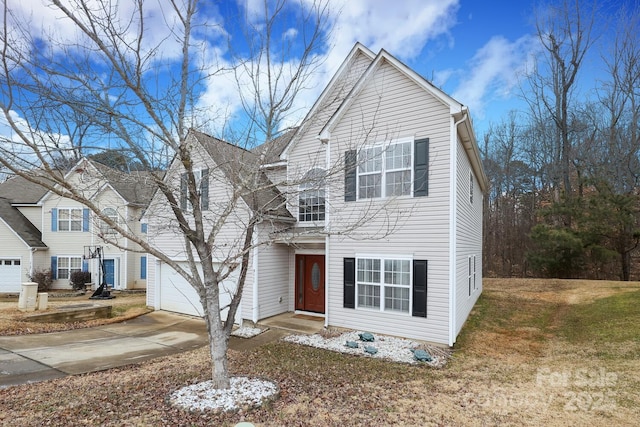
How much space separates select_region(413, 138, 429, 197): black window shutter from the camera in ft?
28.1

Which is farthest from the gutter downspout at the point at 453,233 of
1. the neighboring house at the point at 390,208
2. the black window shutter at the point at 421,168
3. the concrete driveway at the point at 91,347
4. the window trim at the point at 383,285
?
the concrete driveway at the point at 91,347

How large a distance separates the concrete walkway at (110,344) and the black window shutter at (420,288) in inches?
116

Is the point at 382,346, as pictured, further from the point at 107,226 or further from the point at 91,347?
the point at 107,226

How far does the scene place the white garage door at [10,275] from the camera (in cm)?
1852

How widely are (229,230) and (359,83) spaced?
5980 millimetres

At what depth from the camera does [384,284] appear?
899 centimetres

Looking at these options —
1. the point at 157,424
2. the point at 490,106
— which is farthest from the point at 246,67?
the point at 490,106

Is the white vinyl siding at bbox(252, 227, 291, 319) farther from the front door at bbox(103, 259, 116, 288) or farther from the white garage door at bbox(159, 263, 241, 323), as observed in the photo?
the front door at bbox(103, 259, 116, 288)

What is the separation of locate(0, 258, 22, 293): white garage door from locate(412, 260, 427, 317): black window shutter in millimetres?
20799

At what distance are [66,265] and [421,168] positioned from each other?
64.9 ft

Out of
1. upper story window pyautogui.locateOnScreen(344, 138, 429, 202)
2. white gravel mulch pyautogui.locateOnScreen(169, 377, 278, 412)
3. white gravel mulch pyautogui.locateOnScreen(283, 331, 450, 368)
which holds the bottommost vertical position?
white gravel mulch pyautogui.locateOnScreen(283, 331, 450, 368)

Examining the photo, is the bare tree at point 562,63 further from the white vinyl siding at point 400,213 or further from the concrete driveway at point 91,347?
the concrete driveway at point 91,347

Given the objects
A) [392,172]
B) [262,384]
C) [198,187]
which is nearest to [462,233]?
[392,172]

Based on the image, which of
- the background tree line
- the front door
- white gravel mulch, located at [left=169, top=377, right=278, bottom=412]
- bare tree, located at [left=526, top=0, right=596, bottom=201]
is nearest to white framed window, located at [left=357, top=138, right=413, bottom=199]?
white gravel mulch, located at [left=169, top=377, right=278, bottom=412]
